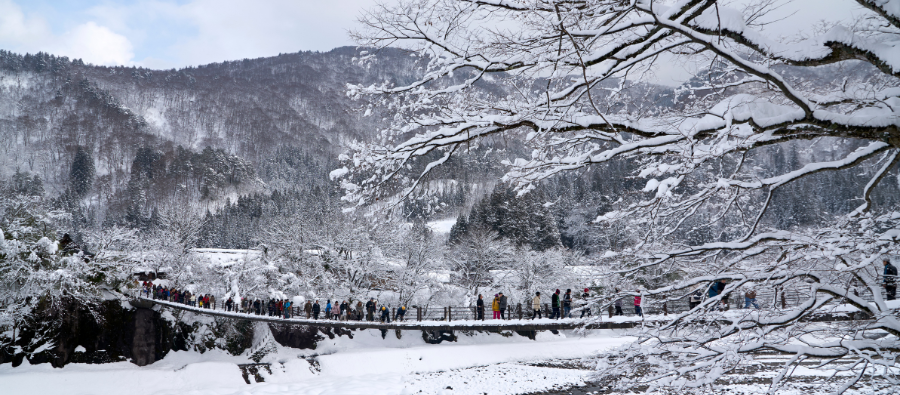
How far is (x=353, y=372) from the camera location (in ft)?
67.9

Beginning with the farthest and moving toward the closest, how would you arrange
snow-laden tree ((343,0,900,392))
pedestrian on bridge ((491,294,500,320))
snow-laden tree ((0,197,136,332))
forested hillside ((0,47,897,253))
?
1. pedestrian on bridge ((491,294,500,320))
2. snow-laden tree ((0,197,136,332))
3. forested hillside ((0,47,897,253))
4. snow-laden tree ((343,0,900,392))

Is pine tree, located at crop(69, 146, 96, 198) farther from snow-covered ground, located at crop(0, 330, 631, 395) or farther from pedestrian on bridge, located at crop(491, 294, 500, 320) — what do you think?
pedestrian on bridge, located at crop(491, 294, 500, 320)

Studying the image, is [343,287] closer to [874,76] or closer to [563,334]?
[563,334]

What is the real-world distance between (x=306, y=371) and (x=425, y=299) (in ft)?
48.6

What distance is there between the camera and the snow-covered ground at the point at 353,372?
56.6 feet

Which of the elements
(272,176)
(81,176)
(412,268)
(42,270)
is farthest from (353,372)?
(272,176)

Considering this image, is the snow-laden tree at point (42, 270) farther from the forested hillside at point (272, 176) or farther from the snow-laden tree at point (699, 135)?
the snow-laden tree at point (699, 135)

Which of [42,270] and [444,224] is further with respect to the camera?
[444,224]

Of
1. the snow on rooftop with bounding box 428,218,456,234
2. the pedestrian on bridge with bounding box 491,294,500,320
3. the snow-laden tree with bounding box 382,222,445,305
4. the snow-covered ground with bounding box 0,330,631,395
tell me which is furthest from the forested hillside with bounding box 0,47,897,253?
the snow-covered ground with bounding box 0,330,631,395

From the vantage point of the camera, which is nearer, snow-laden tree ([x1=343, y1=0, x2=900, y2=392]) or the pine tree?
snow-laden tree ([x1=343, y1=0, x2=900, y2=392])

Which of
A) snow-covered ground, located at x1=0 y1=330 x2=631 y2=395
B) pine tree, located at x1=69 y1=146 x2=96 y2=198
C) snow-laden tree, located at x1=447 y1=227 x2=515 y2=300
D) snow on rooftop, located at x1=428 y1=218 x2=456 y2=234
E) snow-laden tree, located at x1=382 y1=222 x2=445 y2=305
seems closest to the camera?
snow-covered ground, located at x1=0 y1=330 x2=631 y2=395

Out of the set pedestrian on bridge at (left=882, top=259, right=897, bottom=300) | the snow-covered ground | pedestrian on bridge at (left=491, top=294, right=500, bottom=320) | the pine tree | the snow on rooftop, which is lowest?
the snow-covered ground

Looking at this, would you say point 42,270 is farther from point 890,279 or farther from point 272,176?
point 272,176

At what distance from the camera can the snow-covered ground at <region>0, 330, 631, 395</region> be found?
1725cm
